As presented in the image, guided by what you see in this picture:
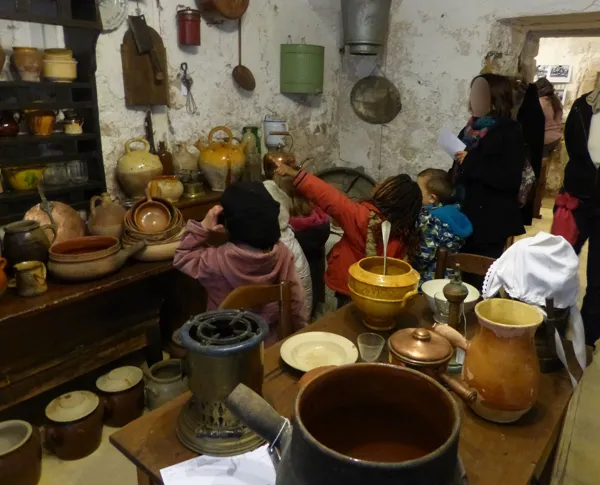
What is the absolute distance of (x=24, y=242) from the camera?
6.35ft

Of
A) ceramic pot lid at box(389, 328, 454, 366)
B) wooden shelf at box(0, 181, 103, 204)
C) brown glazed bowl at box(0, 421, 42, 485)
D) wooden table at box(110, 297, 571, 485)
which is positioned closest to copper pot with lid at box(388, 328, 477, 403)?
ceramic pot lid at box(389, 328, 454, 366)

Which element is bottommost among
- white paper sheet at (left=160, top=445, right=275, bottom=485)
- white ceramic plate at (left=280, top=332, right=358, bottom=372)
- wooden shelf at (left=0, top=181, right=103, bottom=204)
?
white paper sheet at (left=160, top=445, right=275, bottom=485)

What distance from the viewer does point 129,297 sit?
2252 millimetres

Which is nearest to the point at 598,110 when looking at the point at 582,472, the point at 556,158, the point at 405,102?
the point at 405,102

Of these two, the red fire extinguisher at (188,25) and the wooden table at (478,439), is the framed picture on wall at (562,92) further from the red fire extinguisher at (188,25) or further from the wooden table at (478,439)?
the wooden table at (478,439)

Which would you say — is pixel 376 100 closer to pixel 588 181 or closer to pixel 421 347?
pixel 588 181

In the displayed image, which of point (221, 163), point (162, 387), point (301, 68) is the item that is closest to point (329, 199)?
point (221, 163)

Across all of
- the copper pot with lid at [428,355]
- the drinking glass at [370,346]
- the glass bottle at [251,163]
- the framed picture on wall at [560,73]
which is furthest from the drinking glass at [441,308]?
the framed picture on wall at [560,73]

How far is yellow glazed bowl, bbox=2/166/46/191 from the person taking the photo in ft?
7.26

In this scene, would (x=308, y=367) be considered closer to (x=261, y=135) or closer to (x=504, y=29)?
(x=261, y=135)

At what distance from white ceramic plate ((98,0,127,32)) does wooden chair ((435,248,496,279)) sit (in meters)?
1.95

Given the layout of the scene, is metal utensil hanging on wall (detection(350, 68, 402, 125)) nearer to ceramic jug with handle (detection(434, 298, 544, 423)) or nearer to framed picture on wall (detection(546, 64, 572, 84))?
ceramic jug with handle (detection(434, 298, 544, 423))

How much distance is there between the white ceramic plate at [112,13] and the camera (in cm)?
247

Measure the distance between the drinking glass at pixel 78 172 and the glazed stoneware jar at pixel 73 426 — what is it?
41.8 inches
